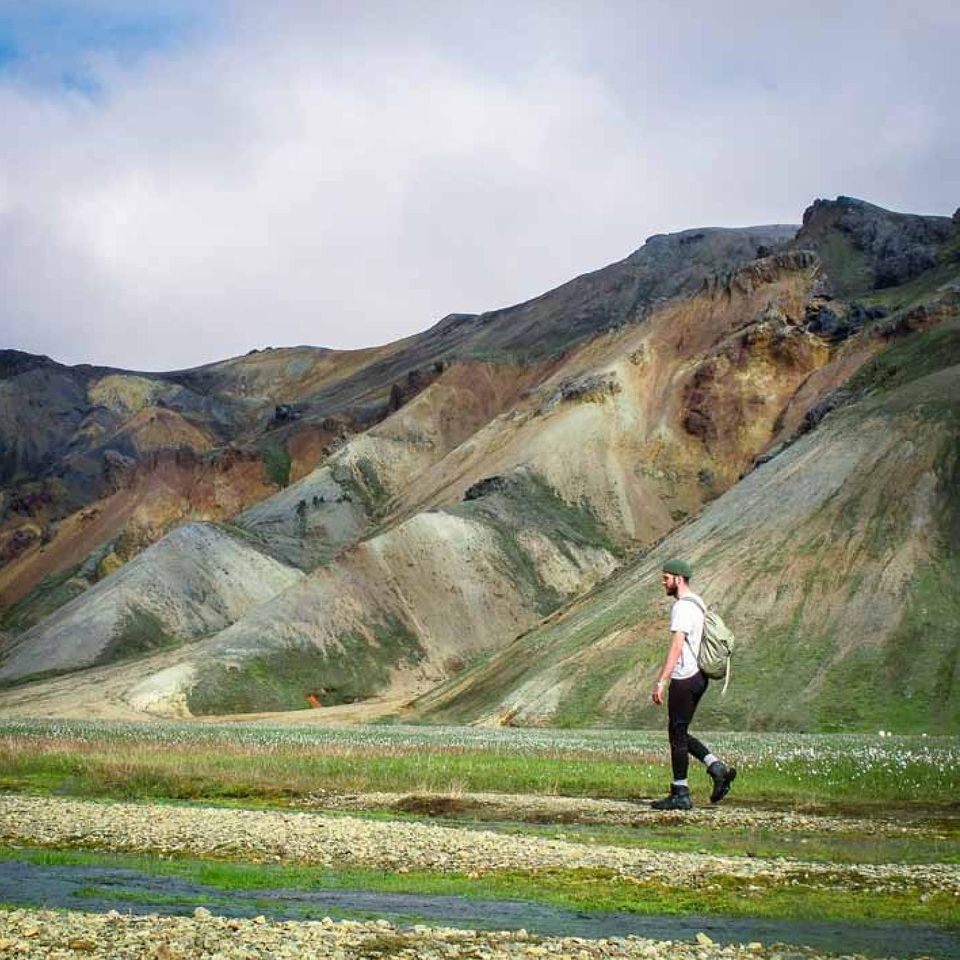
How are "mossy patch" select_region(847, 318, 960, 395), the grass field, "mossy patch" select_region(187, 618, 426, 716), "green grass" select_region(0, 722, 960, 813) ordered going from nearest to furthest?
the grass field
"green grass" select_region(0, 722, 960, 813)
"mossy patch" select_region(847, 318, 960, 395)
"mossy patch" select_region(187, 618, 426, 716)

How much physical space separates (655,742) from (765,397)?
7585cm

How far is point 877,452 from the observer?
7906 centimetres

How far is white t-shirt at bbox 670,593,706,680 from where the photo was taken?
20.8m

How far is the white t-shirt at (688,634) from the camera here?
A: 2077 cm

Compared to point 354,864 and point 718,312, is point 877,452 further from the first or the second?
point 354,864

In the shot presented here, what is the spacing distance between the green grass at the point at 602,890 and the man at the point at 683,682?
5677mm

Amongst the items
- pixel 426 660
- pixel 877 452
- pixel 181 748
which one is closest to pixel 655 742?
pixel 181 748

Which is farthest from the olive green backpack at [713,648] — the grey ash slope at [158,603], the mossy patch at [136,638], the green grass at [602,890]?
the grey ash slope at [158,603]

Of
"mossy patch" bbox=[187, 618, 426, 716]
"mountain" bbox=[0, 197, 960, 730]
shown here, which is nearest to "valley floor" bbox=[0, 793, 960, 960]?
"mountain" bbox=[0, 197, 960, 730]

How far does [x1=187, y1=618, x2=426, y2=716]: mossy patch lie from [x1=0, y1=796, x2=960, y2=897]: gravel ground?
242 feet

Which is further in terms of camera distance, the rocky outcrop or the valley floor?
the rocky outcrop

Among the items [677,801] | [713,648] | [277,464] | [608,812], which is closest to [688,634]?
[713,648]

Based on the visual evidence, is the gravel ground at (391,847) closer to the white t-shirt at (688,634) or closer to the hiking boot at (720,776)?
the white t-shirt at (688,634)

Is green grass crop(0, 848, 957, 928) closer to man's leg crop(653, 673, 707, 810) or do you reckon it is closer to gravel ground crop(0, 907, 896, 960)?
gravel ground crop(0, 907, 896, 960)
